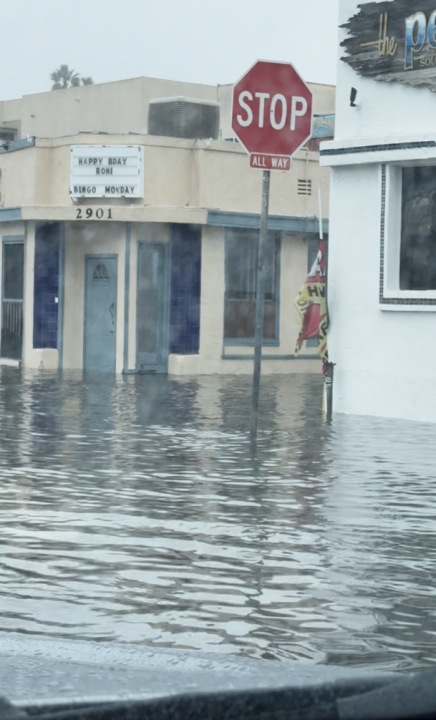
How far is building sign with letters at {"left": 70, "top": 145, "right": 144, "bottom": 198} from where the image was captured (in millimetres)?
27156

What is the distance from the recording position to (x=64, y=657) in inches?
179

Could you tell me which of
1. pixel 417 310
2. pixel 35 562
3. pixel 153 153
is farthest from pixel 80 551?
pixel 153 153

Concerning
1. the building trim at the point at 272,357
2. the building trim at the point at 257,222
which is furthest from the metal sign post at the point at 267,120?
the building trim at the point at 272,357

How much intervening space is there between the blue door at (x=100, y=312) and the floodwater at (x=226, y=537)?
38.6 ft

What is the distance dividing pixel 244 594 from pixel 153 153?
2148 centimetres

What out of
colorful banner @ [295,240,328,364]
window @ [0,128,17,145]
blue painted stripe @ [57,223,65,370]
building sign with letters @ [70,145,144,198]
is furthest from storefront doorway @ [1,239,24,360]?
window @ [0,128,17,145]

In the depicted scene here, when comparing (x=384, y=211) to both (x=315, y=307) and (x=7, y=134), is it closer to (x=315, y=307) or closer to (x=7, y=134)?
(x=315, y=307)

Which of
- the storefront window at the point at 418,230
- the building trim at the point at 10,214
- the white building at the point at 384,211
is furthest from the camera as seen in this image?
the building trim at the point at 10,214

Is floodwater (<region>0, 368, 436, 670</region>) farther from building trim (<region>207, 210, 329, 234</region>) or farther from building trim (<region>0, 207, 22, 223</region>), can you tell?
building trim (<region>0, 207, 22, 223</region>)

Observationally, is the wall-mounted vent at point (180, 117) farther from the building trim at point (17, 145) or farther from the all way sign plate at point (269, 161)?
the all way sign plate at point (269, 161)

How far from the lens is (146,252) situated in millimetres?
27812

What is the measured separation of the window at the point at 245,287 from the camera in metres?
28.8

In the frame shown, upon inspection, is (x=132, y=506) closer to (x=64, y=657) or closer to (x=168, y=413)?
(x=64, y=657)

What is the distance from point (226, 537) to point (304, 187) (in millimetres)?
21796
